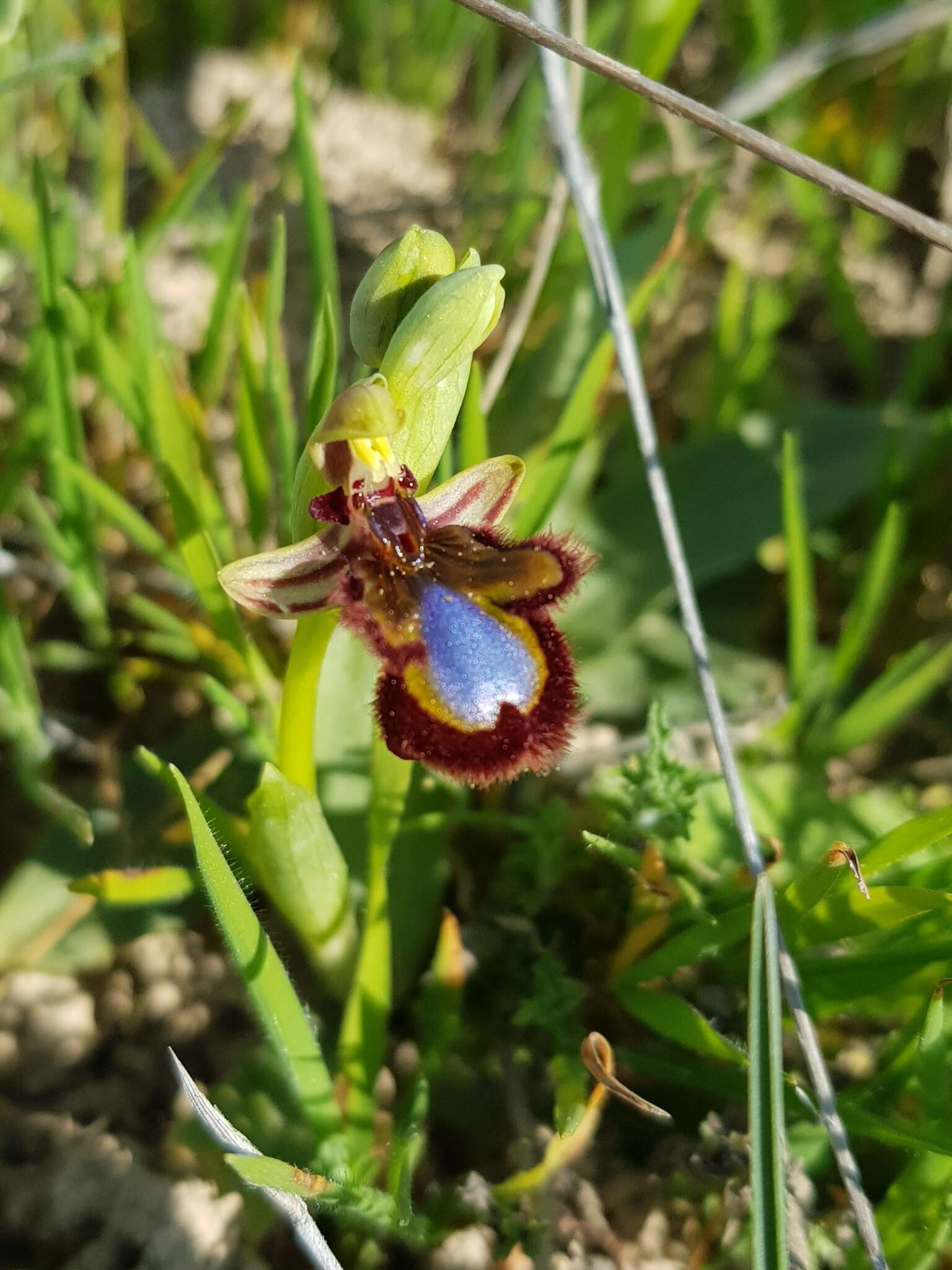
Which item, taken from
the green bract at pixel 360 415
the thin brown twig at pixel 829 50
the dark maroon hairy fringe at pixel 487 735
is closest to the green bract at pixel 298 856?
the dark maroon hairy fringe at pixel 487 735

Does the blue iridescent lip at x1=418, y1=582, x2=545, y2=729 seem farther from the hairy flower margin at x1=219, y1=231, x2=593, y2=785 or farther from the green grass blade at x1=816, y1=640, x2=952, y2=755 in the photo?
the green grass blade at x1=816, y1=640, x2=952, y2=755

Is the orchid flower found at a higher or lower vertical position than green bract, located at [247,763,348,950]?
higher

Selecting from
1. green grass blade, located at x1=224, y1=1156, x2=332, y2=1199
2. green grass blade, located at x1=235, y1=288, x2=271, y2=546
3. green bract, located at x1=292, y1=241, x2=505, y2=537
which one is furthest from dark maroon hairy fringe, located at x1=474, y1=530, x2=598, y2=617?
green grass blade, located at x1=224, y1=1156, x2=332, y2=1199

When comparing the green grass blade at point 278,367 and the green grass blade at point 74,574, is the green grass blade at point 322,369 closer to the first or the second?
the green grass blade at point 278,367

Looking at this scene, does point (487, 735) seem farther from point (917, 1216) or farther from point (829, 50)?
point (829, 50)

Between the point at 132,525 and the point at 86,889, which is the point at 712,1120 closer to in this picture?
the point at 86,889

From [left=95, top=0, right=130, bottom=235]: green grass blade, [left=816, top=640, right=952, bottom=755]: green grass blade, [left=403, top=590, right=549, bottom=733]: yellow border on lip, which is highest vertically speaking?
[left=95, top=0, right=130, bottom=235]: green grass blade

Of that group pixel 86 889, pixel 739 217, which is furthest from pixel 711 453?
pixel 86 889

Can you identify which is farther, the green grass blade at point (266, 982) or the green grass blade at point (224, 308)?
the green grass blade at point (224, 308)
